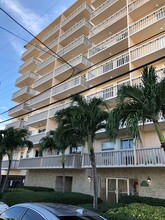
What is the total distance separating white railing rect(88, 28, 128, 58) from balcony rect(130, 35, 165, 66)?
118 inches

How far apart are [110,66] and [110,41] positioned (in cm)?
371

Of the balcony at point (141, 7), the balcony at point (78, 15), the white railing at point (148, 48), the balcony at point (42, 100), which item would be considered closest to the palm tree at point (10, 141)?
the balcony at point (42, 100)

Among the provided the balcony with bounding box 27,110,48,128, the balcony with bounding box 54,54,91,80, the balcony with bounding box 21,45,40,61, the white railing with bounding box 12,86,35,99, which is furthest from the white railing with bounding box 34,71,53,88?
the balcony with bounding box 21,45,40,61

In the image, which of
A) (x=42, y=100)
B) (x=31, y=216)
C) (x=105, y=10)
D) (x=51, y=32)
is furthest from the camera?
(x=51, y=32)

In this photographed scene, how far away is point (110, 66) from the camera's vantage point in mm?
19875

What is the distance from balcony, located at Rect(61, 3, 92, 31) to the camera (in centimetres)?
2645

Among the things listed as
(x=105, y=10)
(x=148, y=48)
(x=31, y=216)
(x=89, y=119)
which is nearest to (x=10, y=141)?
(x=89, y=119)

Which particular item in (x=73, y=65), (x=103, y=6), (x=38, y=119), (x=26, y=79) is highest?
(x=103, y=6)

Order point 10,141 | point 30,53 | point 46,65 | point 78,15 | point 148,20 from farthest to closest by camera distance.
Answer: point 30,53, point 46,65, point 78,15, point 10,141, point 148,20

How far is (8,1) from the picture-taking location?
359 inches

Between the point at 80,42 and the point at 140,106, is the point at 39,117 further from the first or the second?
the point at 140,106

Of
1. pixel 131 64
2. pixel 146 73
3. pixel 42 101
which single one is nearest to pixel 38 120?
pixel 42 101

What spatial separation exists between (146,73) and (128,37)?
11862 millimetres

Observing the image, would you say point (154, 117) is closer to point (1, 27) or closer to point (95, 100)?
point (95, 100)
